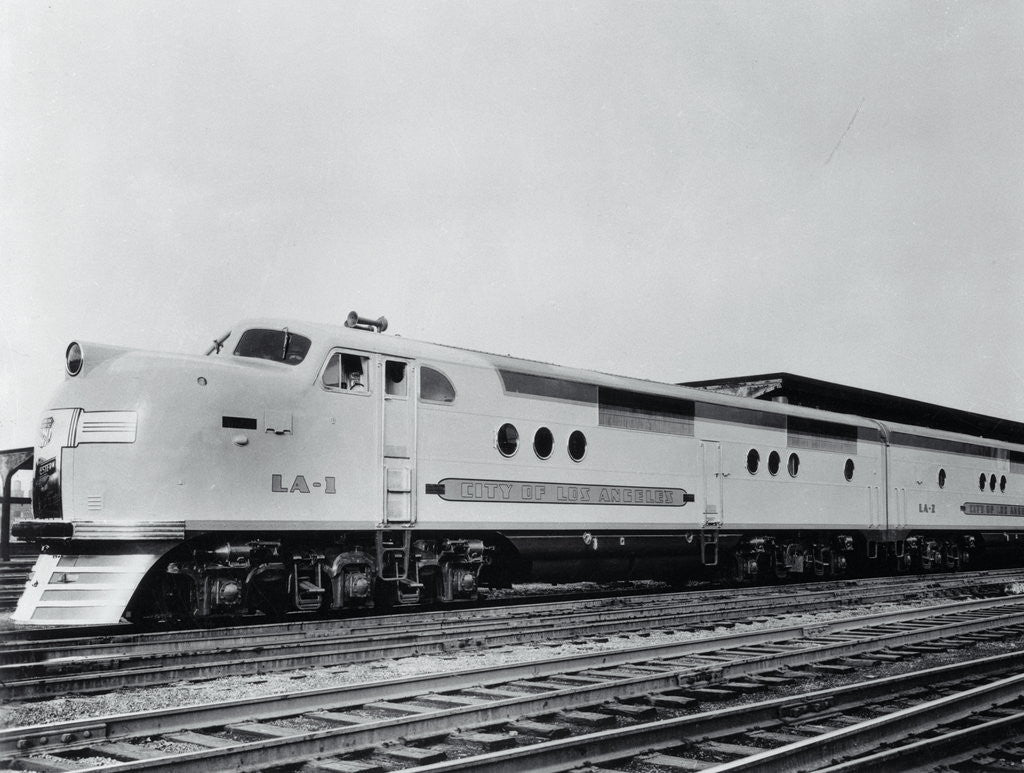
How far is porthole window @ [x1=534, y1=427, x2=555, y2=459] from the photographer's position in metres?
13.5

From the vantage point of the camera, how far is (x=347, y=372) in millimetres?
11547

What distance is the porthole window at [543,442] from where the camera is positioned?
1345 cm

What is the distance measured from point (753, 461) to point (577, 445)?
4.78 meters

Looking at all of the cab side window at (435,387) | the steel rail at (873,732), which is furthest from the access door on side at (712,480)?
the steel rail at (873,732)

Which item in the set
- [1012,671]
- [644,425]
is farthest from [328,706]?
[644,425]

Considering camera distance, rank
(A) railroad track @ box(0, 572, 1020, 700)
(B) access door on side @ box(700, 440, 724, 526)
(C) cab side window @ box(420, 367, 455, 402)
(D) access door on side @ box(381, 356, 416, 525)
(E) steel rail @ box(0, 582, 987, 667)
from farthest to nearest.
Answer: (B) access door on side @ box(700, 440, 724, 526), (C) cab side window @ box(420, 367, 455, 402), (D) access door on side @ box(381, 356, 416, 525), (E) steel rail @ box(0, 582, 987, 667), (A) railroad track @ box(0, 572, 1020, 700)

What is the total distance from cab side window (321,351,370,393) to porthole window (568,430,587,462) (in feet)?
11.7

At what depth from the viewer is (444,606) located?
44.4 ft

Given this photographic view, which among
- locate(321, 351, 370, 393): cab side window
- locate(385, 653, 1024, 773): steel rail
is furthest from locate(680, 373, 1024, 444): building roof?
locate(385, 653, 1024, 773): steel rail

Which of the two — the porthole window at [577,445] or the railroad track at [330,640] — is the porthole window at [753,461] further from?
the porthole window at [577,445]

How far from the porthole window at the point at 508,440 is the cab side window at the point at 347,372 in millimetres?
2176

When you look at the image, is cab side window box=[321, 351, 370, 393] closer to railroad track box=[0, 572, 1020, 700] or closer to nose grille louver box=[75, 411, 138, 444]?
nose grille louver box=[75, 411, 138, 444]

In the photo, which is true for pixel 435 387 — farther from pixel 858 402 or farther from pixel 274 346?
pixel 858 402

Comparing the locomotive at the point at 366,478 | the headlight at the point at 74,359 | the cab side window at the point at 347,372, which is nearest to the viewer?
the locomotive at the point at 366,478
